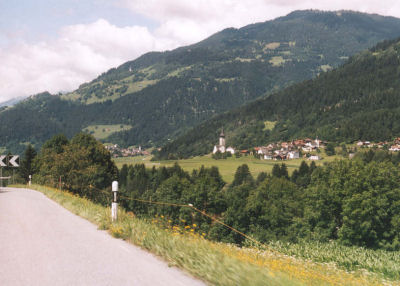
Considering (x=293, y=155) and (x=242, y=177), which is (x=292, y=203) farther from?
(x=293, y=155)

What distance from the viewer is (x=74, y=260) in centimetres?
723

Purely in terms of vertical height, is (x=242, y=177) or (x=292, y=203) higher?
(x=242, y=177)

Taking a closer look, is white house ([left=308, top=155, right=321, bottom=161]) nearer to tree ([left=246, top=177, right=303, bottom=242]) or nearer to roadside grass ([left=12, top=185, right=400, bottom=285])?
tree ([left=246, top=177, right=303, bottom=242])

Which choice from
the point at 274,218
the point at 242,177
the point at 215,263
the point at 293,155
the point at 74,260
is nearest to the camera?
the point at 215,263

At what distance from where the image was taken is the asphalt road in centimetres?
605

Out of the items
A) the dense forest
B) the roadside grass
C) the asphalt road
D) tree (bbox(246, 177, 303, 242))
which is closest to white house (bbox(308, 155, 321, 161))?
tree (bbox(246, 177, 303, 242))

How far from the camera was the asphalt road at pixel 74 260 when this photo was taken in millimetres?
6047

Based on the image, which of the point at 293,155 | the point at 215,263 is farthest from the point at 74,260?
the point at 293,155

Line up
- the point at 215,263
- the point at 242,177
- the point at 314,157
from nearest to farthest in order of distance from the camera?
1. the point at 215,263
2. the point at 242,177
3. the point at 314,157

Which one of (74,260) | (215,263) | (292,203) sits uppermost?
(215,263)

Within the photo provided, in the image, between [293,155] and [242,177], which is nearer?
[242,177]

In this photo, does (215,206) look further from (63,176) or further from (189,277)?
(189,277)

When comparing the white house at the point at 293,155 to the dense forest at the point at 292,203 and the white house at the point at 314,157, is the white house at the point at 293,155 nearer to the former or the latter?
the white house at the point at 314,157

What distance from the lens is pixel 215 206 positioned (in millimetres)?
76750
